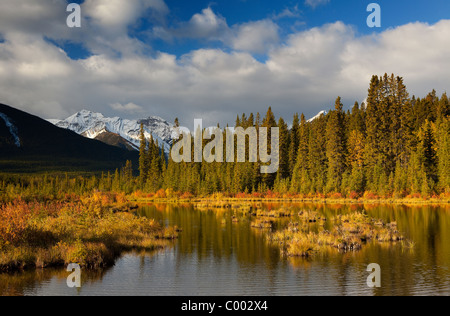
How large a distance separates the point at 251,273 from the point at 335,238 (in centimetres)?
1091

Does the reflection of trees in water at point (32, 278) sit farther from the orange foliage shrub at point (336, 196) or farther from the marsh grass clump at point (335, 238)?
the orange foliage shrub at point (336, 196)

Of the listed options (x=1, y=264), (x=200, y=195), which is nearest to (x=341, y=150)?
(x=200, y=195)

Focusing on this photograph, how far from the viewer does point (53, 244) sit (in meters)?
25.8

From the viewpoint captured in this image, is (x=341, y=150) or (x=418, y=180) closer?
(x=418, y=180)

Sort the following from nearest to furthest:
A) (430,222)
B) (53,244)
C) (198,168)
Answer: (53,244) → (430,222) → (198,168)

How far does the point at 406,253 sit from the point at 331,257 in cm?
554

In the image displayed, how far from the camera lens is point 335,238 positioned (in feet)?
100

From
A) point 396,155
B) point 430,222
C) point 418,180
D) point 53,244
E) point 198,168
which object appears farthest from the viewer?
point 198,168

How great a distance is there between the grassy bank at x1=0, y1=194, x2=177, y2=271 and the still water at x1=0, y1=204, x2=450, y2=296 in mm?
1296

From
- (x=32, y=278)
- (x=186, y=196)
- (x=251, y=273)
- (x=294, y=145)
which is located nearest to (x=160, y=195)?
(x=186, y=196)

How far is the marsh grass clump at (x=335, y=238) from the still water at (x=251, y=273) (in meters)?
1.12

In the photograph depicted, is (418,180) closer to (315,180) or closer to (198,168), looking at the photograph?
(315,180)

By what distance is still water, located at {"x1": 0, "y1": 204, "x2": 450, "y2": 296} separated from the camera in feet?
61.6
